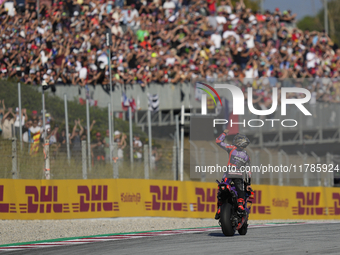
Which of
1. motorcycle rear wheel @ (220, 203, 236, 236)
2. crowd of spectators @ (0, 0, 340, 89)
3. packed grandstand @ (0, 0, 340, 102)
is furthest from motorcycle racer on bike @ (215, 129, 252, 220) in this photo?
packed grandstand @ (0, 0, 340, 102)

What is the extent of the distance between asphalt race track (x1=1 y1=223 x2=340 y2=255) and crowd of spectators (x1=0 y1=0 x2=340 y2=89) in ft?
27.0

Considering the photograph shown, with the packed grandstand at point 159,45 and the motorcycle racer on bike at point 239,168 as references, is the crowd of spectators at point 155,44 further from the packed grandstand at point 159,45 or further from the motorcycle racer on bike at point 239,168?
the motorcycle racer on bike at point 239,168

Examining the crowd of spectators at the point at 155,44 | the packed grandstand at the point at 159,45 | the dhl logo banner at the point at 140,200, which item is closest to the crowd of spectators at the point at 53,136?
the dhl logo banner at the point at 140,200

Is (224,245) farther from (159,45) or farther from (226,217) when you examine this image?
(159,45)

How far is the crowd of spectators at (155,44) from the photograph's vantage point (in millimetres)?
16875

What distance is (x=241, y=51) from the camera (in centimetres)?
2225

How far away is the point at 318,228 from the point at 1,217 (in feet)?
23.2

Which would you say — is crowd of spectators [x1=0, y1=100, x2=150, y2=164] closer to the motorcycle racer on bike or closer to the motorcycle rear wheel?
the motorcycle racer on bike

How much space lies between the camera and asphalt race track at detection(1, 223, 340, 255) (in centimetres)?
738

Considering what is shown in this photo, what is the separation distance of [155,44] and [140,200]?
7787 millimetres

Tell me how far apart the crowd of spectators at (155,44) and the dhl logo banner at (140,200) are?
13.3ft

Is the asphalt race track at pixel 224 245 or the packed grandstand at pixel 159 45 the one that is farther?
the packed grandstand at pixel 159 45

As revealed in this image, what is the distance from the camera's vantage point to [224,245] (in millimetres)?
7891

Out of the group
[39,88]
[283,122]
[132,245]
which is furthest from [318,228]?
[283,122]
